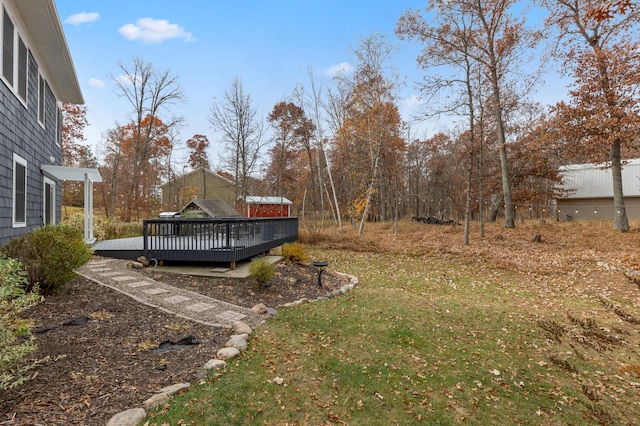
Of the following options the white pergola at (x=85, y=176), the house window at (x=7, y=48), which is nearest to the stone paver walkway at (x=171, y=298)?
the white pergola at (x=85, y=176)

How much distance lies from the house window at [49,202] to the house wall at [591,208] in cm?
2728

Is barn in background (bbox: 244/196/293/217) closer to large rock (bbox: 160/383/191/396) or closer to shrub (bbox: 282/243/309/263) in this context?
shrub (bbox: 282/243/309/263)

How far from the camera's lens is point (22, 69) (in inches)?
272

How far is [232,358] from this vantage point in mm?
3531

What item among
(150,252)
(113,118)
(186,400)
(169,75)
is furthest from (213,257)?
(113,118)

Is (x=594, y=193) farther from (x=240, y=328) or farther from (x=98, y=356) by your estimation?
(x=98, y=356)

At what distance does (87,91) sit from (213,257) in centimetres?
1715

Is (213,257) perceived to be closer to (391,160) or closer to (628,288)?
(628,288)

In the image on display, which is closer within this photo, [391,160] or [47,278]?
[47,278]

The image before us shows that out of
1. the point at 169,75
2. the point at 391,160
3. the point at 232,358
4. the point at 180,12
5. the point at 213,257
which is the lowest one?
the point at 232,358

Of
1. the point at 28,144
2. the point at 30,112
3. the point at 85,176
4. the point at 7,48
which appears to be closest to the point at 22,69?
the point at 30,112

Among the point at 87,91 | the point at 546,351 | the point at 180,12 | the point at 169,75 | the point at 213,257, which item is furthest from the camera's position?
the point at 169,75

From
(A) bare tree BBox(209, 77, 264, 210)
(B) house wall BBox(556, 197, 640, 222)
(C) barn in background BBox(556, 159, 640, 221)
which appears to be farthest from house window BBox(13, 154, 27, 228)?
(B) house wall BBox(556, 197, 640, 222)

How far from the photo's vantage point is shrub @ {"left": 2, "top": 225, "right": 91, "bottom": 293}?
4.76 m
